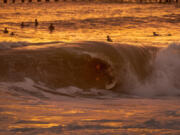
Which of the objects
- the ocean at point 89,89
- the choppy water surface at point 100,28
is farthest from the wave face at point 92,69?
the choppy water surface at point 100,28

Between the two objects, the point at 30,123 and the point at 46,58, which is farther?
the point at 46,58

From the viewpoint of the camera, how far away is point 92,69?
7.81 m

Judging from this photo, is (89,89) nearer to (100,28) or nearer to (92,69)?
(92,69)

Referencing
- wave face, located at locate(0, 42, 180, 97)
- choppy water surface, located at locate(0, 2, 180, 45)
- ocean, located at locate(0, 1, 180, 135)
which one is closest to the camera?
ocean, located at locate(0, 1, 180, 135)

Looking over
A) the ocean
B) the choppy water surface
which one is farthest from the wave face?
the choppy water surface

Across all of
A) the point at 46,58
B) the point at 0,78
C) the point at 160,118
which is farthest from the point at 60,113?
the point at 46,58

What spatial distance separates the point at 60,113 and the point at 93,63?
387 cm

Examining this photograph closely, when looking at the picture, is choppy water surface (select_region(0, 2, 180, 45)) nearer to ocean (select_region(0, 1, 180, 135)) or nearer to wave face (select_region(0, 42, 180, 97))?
wave face (select_region(0, 42, 180, 97))

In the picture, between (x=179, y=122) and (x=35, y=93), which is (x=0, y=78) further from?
(x=179, y=122)

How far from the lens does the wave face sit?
7.01 metres

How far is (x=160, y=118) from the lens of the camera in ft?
12.9

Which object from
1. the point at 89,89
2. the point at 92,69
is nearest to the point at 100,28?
the point at 92,69

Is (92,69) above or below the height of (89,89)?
above

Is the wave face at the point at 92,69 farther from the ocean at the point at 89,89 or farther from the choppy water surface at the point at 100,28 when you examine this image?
the choppy water surface at the point at 100,28
